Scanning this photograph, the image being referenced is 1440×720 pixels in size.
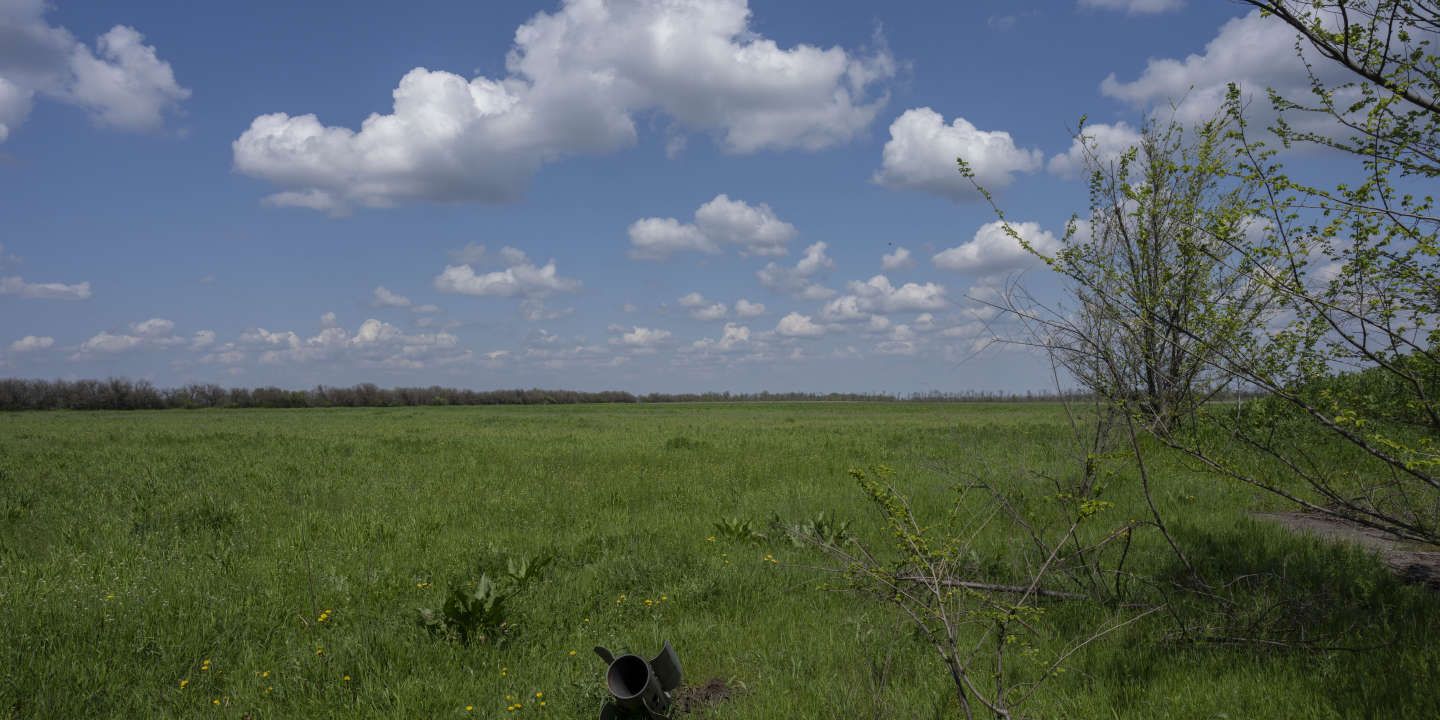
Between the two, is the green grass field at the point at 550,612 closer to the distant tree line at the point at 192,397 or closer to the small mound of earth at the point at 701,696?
the small mound of earth at the point at 701,696

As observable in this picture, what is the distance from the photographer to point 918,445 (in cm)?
1700

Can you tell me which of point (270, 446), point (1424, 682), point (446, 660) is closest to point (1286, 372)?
point (1424, 682)

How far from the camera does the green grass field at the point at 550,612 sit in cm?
427

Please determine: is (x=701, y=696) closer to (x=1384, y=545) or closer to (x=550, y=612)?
(x=550, y=612)

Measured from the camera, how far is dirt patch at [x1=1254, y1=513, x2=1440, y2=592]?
6219 millimetres

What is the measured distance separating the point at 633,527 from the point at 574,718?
423cm

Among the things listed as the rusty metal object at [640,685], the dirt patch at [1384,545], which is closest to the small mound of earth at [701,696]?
the rusty metal object at [640,685]

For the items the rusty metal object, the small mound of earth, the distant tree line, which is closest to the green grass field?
the small mound of earth

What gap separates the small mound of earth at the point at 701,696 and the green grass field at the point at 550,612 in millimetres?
103

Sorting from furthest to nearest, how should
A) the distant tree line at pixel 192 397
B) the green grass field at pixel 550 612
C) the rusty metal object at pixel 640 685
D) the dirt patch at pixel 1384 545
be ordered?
the distant tree line at pixel 192 397, the dirt patch at pixel 1384 545, the green grass field at pixel 550 612, the rusty metal object at pixel 640 685

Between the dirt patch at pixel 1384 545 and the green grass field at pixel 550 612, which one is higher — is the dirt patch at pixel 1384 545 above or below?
above

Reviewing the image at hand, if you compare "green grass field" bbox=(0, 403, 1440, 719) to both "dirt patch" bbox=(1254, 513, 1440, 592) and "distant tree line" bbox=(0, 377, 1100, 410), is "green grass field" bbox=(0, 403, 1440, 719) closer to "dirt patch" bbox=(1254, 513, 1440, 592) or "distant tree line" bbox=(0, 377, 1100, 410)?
"dirt patch" bbox=(1254, 513, 1440, 592)

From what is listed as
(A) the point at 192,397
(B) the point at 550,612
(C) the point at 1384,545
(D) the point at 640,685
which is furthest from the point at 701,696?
(A) the point at 192,397

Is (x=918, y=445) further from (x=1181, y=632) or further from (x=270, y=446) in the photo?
(x=270, y=446)
